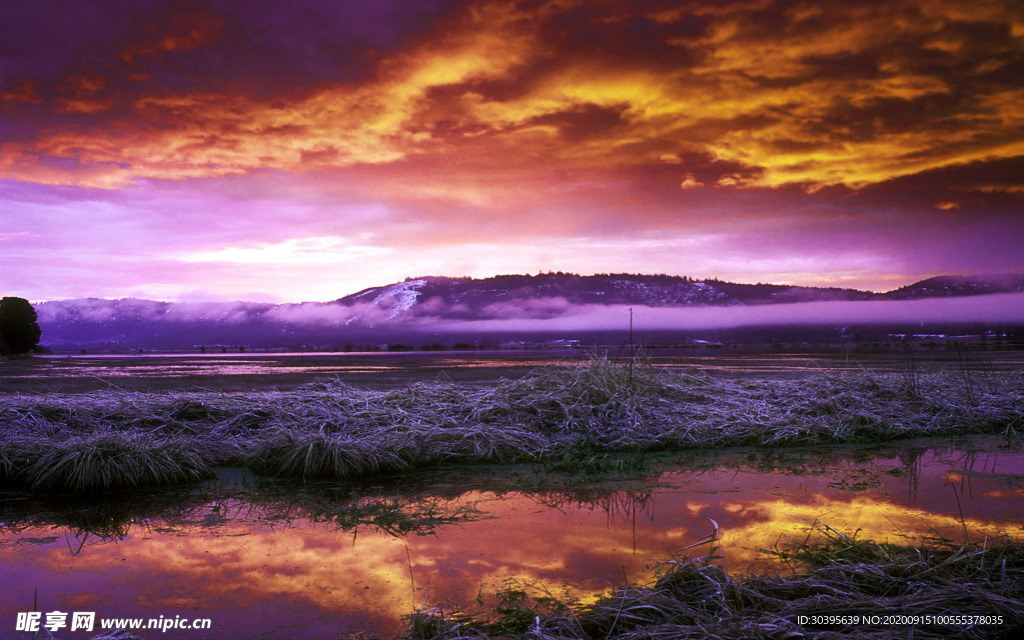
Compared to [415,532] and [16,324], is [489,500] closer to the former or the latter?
[415,532]

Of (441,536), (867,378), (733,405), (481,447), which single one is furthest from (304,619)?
(867,378)

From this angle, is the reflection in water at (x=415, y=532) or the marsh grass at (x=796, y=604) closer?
the marsh grass at (x=796, y=604)

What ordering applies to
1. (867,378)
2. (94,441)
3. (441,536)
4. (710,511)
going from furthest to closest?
(867,378)
(94,441)
(710,511)
(441,536)

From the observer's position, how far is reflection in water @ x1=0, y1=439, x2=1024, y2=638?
3.54 meters

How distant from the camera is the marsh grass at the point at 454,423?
276 inches

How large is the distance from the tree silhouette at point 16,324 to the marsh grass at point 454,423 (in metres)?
32.4

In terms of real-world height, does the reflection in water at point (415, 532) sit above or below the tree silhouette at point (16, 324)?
below

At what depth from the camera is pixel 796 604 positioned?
9.93ft

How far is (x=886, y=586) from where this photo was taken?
336 centimetres

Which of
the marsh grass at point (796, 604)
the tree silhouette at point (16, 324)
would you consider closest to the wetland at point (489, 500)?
the marsh grass at point (796, 604)

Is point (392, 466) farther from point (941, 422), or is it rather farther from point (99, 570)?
point (941, 422)

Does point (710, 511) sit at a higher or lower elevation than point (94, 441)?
lower

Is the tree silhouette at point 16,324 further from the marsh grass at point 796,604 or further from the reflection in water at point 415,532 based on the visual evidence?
Result: the marsh grass at point 796,604

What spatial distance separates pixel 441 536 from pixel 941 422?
10542 millimetres
